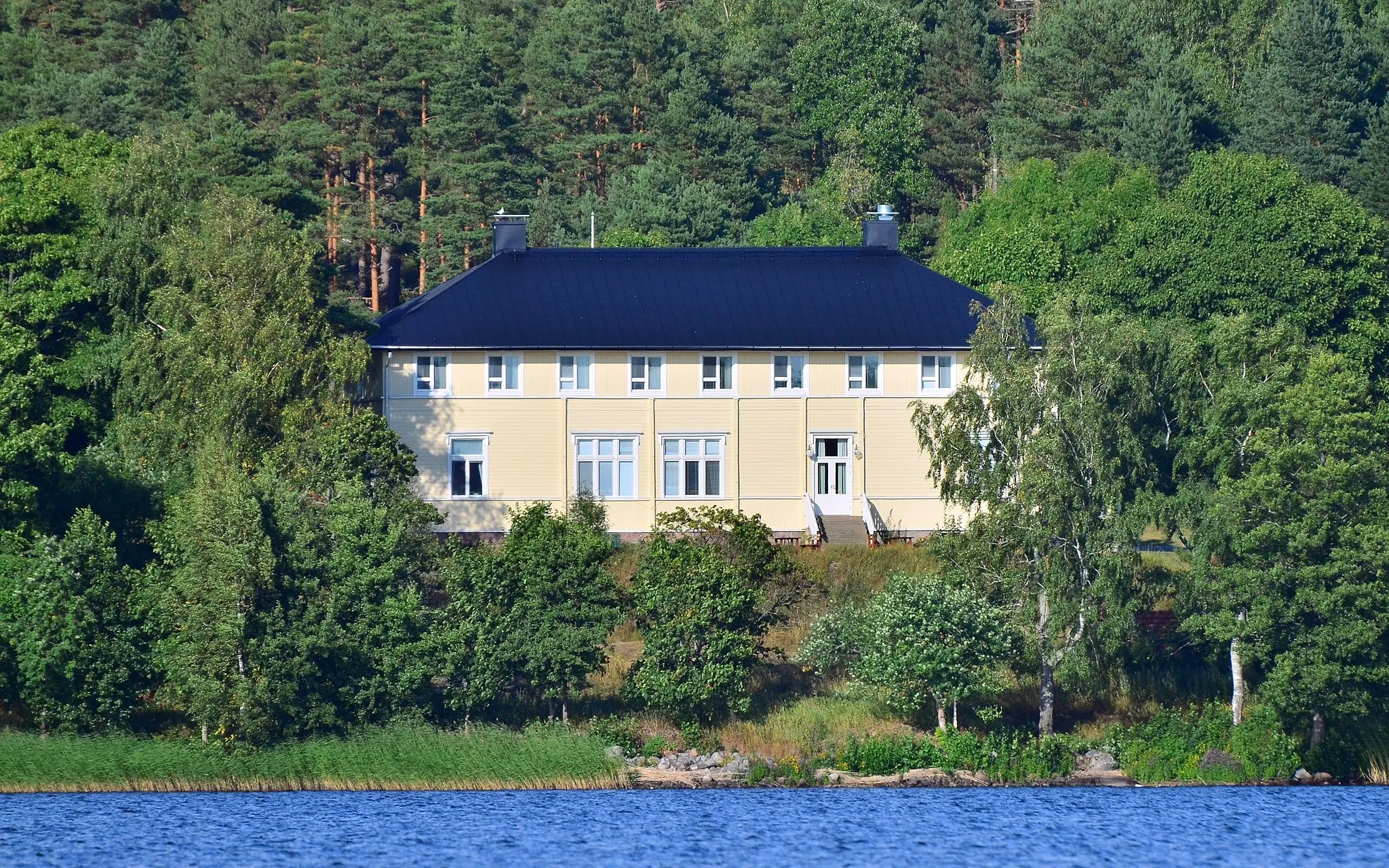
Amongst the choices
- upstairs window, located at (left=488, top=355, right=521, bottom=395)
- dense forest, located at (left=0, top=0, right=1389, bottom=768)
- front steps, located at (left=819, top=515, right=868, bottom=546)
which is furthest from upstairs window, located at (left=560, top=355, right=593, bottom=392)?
Result: front steps, located at (left=819, top=515, right=868, bottom=546)

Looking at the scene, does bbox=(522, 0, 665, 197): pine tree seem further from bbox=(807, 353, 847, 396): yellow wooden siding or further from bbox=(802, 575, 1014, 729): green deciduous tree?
bbox=(802, 575, 1014, 729): green deciduous tree

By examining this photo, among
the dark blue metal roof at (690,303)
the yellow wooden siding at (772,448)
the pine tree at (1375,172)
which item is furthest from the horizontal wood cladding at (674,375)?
the pine tree at (1375,172)

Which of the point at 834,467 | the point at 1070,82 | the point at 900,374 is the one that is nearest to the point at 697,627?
the point at 834,467

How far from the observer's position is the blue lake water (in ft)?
145

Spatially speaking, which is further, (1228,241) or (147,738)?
(1228,241)

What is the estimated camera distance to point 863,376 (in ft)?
235

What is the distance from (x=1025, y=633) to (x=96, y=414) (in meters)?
26.6

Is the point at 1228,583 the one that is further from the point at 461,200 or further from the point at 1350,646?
the point at 461,200

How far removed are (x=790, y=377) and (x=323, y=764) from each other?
23900mm

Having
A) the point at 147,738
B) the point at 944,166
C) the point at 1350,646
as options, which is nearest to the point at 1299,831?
the point at 1350,646

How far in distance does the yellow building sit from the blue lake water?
19.5 meters

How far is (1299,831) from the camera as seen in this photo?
47562 millimetres

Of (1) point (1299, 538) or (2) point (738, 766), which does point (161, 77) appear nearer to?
(2) point (738, 766)

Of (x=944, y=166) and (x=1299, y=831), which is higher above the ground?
(x=944, y=166)
